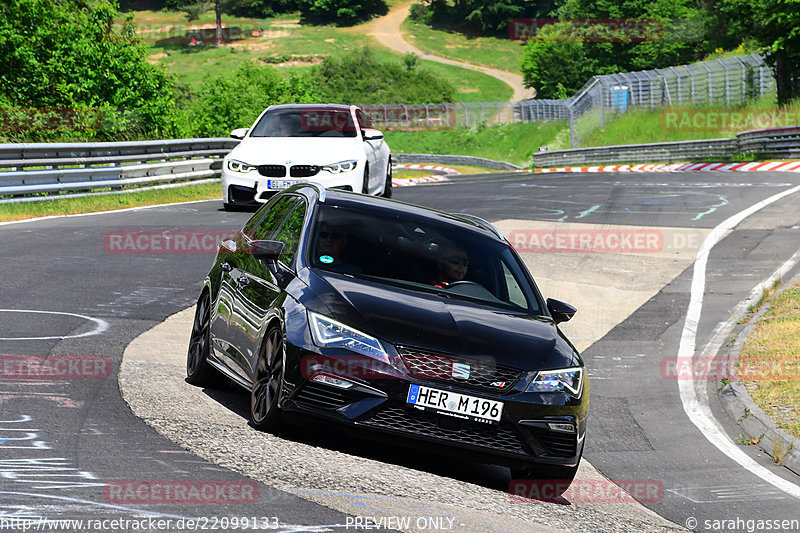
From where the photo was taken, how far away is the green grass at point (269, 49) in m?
123

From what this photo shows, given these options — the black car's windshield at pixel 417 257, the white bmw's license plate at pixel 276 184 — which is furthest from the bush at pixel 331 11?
the black car's windshield at pixel 417 257

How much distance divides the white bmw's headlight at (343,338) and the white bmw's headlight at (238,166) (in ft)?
36.3

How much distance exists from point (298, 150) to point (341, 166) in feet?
2.41

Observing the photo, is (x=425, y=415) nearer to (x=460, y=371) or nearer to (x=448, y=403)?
(x=448, y=403)

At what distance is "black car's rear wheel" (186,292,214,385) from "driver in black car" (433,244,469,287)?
183 centimetres

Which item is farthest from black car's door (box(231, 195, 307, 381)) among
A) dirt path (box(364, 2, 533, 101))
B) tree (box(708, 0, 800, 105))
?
dirt path (box(364, 2, 533, 101))

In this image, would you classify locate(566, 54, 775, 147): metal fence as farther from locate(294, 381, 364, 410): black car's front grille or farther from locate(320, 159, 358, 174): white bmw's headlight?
locate(294, 381, 364, 410): black car's front grille

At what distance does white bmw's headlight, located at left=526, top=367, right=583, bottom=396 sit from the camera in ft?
Result: 21.5

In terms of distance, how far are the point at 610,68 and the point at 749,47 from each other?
1409 inches

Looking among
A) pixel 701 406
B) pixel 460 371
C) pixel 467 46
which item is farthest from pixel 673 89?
pixel 467 46

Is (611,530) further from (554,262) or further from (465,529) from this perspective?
(554,262)

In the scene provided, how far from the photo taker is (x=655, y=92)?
57.2m

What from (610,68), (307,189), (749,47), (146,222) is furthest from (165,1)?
(307,189)

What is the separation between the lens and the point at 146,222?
1820 centimetres
